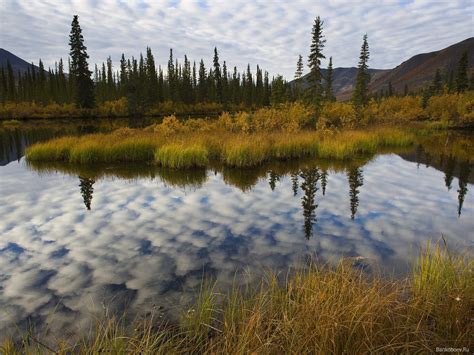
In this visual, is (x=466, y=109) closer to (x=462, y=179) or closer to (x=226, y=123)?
(x=462, y=179)

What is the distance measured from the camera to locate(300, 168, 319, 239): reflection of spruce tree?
8.29 m

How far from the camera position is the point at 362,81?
148 ft

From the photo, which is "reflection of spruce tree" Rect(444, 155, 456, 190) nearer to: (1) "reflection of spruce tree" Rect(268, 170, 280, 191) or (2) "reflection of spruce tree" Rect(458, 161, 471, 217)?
(2) "reflection of spruce tree" Rect(458, 161, 471, 217)

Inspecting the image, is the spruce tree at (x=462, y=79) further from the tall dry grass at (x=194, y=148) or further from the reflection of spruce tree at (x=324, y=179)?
the reflection of spruce tree at (x=324, y=179)

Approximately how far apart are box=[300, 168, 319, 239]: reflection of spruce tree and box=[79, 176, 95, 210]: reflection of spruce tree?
22.4 feet

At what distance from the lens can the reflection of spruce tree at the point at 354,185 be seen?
33.4 feet

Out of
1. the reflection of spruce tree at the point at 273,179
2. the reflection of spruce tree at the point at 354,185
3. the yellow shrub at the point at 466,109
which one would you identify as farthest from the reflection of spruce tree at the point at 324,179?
the yellow shrub at the point at 466,109

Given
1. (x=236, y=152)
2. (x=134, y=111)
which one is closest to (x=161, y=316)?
(x=236, y=152)

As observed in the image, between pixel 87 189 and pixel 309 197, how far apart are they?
856 cm

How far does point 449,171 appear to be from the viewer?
1645cm

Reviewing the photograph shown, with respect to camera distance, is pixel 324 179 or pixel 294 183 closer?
pixel 294 183

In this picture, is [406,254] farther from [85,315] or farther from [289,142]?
[289,142]

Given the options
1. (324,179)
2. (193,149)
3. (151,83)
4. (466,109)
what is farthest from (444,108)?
(151,83)

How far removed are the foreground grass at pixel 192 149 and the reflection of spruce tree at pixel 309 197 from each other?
3.23 m
